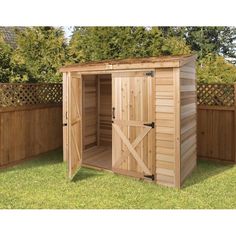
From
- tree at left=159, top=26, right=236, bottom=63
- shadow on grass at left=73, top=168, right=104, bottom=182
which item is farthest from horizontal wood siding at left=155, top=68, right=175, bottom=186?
tree at left=159, top=26, right=236, bottom=63

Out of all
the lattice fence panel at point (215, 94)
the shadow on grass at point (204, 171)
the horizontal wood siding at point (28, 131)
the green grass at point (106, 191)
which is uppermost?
the lattice fence panel at point (215, 94)

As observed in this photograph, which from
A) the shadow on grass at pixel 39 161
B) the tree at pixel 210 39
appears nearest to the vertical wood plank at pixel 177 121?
the shadow on grass at pixel 39 161

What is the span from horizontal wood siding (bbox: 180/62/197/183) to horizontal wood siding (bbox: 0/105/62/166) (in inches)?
154

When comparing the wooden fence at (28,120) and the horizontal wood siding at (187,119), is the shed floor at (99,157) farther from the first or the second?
the horizontal wood siding at (187,119)

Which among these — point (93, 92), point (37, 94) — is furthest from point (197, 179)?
point (37, 94)

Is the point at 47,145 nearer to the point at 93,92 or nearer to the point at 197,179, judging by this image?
the point at 93,92

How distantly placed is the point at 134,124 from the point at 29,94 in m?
3.22

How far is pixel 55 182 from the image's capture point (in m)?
6.17

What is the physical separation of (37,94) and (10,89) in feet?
3.11

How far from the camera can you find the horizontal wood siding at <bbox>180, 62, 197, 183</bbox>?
5.87 m

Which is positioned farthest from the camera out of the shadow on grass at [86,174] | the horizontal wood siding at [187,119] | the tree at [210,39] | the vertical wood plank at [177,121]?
the tree at [210,39]

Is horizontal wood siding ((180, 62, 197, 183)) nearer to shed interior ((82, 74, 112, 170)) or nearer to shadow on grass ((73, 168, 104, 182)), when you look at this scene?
shadow on grass ((73, 168, 104, 182))

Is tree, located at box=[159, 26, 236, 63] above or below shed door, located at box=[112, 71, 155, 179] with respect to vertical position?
above

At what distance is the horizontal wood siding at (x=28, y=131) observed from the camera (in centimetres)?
721
